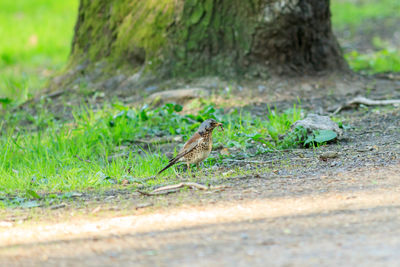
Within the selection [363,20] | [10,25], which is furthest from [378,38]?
[10,25]

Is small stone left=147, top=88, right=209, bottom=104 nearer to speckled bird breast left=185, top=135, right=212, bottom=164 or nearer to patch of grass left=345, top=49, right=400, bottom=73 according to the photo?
speckled bird breast left=185, top=135, right=212, bottom=164

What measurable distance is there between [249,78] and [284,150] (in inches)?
86.7

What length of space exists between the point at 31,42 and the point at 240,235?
11.8 m

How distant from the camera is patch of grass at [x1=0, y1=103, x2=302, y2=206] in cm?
500

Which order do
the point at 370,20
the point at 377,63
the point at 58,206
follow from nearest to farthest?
the point at 58,206 → the point at 377,63 → the point at 370,20

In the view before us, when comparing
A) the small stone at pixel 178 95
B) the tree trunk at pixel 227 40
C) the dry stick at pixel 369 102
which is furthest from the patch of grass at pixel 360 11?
the small stone at pixel 178 95

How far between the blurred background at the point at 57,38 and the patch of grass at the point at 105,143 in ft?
5.30

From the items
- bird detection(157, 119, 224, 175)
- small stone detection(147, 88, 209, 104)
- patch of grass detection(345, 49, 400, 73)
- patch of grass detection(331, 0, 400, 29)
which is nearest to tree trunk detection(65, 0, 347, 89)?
small stone detection(147, 88, 209, 104)

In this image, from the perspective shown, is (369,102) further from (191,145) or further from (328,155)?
(191,145)

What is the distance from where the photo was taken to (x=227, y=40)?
7570mm

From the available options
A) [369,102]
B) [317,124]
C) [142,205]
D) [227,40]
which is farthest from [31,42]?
[142,205]

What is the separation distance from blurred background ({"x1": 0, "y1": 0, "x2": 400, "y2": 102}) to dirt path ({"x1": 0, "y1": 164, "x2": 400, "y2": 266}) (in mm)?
4828

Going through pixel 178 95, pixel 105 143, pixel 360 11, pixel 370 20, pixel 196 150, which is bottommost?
pixel 105 143

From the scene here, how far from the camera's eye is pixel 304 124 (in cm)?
564
